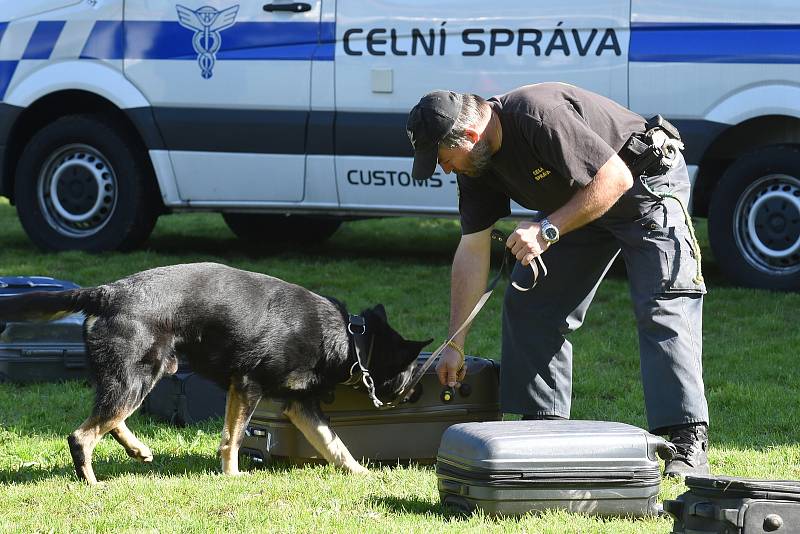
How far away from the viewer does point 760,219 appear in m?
7.44

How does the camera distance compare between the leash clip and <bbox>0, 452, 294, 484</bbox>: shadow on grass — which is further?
the leash clip

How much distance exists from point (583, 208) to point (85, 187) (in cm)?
545

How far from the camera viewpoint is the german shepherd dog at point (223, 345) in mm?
4332

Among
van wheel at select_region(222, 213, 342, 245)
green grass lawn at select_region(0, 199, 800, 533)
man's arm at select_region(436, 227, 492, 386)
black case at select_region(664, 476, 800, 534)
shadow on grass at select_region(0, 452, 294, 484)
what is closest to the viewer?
black case at select_region(664, 476, 800, 534)

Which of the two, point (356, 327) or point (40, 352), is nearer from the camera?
point (356, 327)

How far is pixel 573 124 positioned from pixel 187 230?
6989 millimetres

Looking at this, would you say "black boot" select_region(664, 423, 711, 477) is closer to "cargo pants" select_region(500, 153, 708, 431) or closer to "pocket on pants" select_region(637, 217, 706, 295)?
"cargo pants" select_region(500, 153, 708, 431)

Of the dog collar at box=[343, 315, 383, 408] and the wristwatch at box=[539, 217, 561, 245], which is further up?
the wristwatch at box=[539, 217, 561, 245]

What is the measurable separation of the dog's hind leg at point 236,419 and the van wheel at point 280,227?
5182mm

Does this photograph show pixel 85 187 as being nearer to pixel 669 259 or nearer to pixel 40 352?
pixel 40 352

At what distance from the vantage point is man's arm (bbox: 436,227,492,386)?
462cm

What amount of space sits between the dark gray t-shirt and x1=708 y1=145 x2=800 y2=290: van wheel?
3.21 metres

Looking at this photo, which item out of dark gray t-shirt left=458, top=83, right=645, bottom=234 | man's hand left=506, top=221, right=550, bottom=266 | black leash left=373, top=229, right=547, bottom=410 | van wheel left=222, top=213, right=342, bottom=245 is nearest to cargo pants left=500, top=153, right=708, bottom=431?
black leash left=373, top=229, right=547, bottom=410

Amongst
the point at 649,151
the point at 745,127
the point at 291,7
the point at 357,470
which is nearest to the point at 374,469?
the point at 357,470
